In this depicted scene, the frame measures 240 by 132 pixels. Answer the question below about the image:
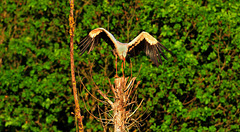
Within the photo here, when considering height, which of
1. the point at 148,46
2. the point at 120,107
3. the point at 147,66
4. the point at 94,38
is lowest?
the point at 120,107

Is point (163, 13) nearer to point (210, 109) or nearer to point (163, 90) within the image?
point (163, 90)

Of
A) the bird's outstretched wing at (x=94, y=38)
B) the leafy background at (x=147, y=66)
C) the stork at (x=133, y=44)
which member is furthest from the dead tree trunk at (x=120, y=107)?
the leafy background at (x=147, y=66)

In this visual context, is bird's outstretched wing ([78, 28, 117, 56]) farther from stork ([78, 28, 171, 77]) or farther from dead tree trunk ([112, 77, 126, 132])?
dead tree trunk ([112, 77, 126, 132])

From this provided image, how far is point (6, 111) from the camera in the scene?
12.6 m

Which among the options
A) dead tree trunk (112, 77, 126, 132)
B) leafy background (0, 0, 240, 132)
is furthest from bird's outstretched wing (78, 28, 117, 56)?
leafy background (0, 0, 240, 132)

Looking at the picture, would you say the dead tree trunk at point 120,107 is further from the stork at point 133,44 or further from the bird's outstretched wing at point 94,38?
the bird's outstretched wing at point 94,38

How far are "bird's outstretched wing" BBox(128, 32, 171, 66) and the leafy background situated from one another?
122 inches

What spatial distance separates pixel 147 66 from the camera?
11.6 m

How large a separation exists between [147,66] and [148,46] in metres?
3.36

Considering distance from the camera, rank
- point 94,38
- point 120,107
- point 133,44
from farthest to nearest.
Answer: point 94,38 < point 133,44 < point 120,107

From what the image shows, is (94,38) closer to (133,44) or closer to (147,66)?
(133,44)

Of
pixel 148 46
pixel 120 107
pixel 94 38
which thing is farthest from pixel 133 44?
pixel 120 107

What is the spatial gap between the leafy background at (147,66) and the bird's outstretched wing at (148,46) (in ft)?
10.2

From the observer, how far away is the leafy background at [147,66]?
38.0 feet
